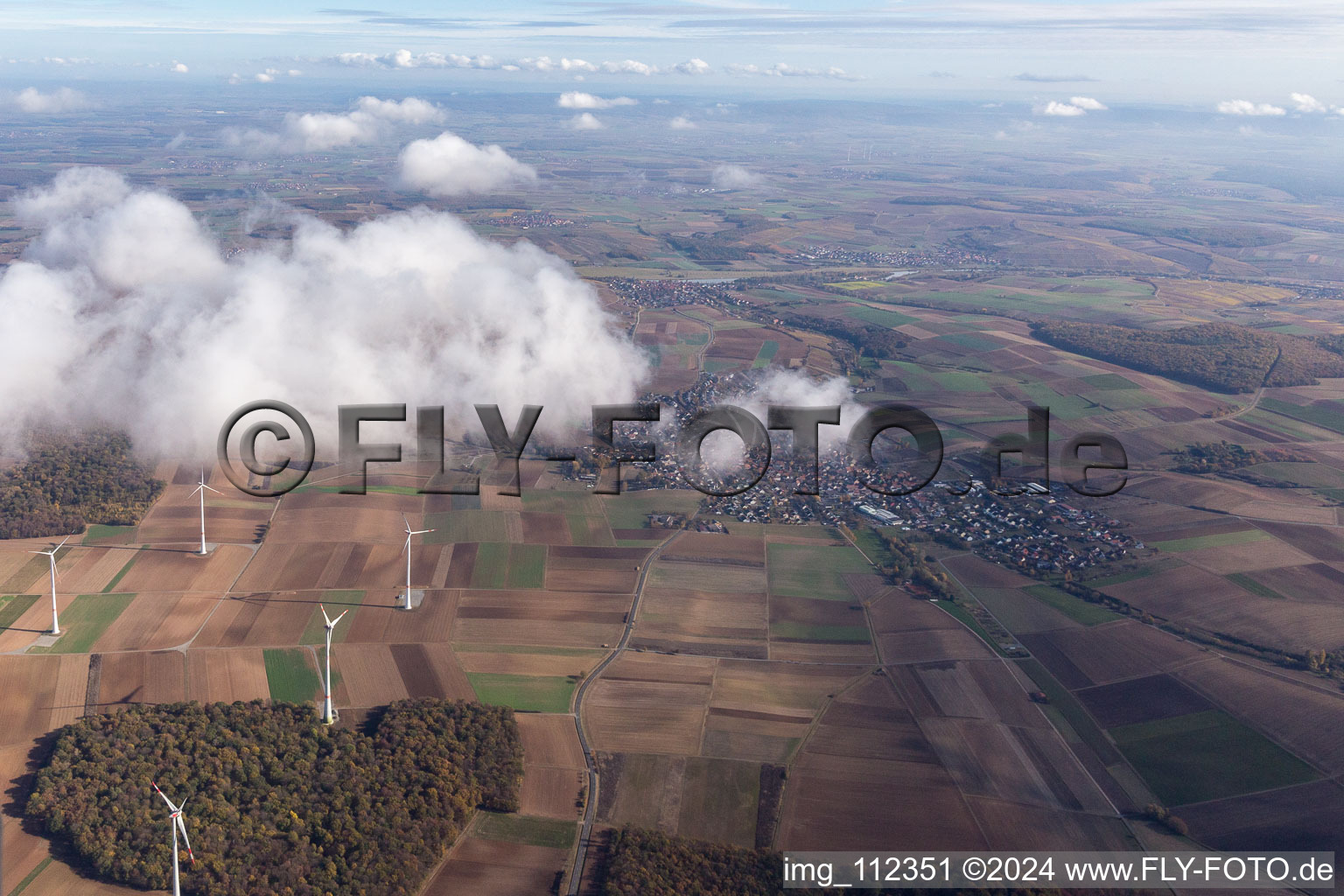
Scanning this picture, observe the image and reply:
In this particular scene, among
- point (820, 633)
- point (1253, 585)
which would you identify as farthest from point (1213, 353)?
point (820, 633)

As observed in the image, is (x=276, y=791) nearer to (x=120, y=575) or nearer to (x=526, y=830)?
(x=526, y=830)

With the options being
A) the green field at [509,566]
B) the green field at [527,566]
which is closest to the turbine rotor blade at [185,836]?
the green field at [509,566]

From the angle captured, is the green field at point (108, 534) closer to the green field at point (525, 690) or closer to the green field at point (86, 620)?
the green field at point (86, 620)

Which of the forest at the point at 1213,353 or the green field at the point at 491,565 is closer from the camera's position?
the green field at the point at 491,565

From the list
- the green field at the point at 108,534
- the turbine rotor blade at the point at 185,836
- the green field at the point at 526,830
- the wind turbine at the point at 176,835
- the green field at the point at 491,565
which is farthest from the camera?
the green field at the point at 108,534

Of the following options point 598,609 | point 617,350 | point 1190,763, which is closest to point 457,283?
point 617,350

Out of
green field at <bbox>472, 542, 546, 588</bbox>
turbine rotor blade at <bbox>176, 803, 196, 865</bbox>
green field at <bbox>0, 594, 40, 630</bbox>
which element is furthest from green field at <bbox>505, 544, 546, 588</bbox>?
turbine rotor blade at <bbox>176, 803, 196, 865</bbox>

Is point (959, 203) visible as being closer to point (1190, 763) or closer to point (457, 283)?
point (457, 283)
